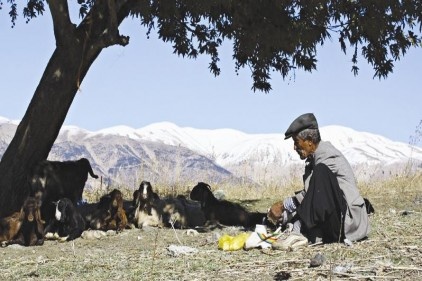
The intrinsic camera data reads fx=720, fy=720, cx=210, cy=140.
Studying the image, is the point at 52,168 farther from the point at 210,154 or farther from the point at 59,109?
the point at 210,154

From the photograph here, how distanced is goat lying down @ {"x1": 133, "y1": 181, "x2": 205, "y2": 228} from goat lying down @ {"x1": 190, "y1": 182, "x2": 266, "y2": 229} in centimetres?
34

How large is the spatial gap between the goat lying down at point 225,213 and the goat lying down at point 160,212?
1.12 ft

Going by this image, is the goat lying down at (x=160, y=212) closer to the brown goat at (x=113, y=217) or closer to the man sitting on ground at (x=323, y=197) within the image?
the brown goat at (x=113, y=217)

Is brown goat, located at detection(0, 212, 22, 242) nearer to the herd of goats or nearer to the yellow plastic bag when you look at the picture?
the herd of goats

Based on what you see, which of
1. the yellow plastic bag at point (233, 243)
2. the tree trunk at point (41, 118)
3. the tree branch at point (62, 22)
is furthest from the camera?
the tree trunk at point (41, 118)

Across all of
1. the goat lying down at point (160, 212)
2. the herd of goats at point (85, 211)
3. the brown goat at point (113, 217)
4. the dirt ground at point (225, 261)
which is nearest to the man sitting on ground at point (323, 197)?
the dirt ground at point (225, 261)

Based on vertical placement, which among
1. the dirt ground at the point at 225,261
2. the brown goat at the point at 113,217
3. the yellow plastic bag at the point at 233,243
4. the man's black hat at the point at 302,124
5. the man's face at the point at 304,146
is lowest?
the dirt ground at the point at 225,261

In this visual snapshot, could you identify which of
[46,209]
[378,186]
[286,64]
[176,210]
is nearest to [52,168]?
[46,209]

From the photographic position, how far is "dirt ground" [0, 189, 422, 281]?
6.49m

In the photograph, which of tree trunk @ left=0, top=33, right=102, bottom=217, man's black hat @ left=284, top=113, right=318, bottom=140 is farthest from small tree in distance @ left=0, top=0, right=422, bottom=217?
man's black hat @ left=284, top=113, right=318, bottom=140

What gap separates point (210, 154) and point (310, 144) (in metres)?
12.4

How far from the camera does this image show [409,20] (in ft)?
38.4

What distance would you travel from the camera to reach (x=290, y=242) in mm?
7832

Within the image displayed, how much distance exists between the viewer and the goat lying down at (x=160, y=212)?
38.8ft
